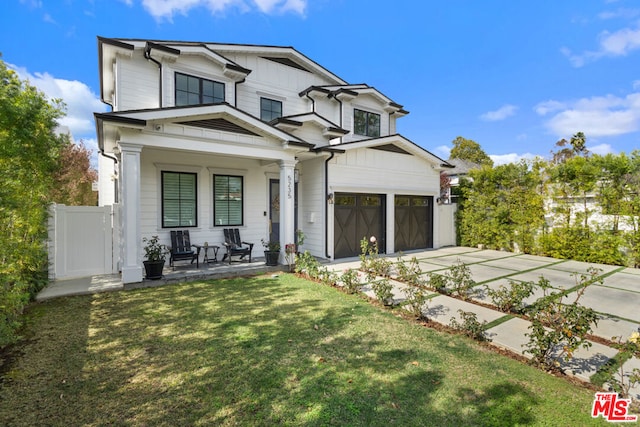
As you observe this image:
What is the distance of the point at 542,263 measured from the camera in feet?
31.5

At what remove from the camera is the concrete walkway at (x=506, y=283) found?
3.96 m

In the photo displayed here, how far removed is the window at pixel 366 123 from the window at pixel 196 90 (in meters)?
6.06

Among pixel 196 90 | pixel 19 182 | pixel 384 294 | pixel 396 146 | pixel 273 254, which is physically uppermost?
pixel 196 90

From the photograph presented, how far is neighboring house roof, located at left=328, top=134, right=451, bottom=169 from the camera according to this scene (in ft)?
33.0

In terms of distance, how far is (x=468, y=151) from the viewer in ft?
131

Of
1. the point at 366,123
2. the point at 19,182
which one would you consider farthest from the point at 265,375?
the point at 366,123

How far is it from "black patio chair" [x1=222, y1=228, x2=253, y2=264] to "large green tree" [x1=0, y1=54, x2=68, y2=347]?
4127 millimetres

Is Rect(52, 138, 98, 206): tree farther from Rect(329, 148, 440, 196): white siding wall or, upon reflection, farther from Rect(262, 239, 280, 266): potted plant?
Rect(329, 148, 440, 196): white siding wall

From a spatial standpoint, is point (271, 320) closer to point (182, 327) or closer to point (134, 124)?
point (182, 327)

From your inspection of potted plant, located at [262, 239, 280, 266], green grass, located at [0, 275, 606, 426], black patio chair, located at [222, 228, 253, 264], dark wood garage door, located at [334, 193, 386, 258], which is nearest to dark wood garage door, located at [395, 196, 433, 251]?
dark wood garage door, located at [334, 193, 386, 258]

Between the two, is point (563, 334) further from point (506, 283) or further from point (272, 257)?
point (272, 257)

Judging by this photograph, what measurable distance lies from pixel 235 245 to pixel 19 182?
218 inches

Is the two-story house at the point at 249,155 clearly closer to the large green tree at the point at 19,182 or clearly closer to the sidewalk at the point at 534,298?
the large green tree at the point at 19,182

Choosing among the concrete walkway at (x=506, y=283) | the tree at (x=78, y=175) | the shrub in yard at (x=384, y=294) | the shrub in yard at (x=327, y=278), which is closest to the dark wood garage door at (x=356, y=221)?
the concrete walkway at (x=506, y=283)
